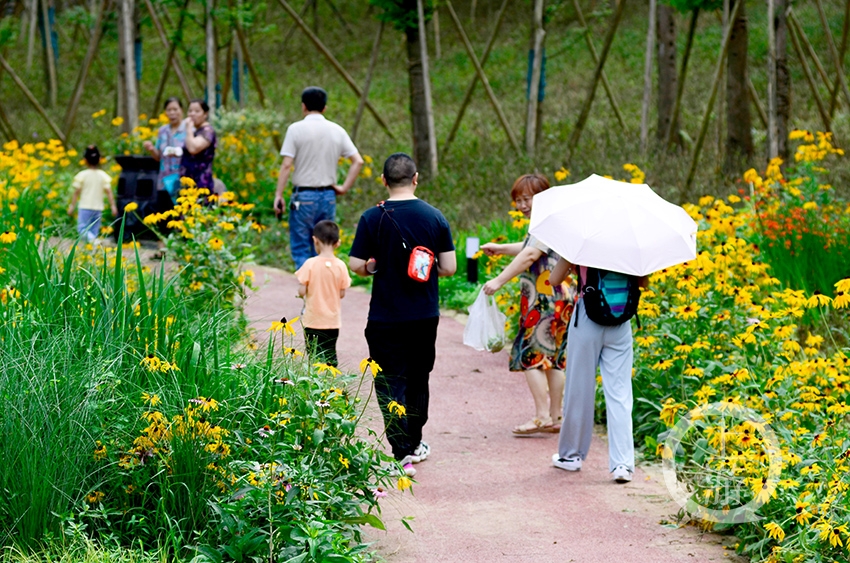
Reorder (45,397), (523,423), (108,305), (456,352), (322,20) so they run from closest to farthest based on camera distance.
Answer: (45,397) → (108,305) → (523,423) → (456,352) → (322,20)

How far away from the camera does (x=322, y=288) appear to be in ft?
19.7

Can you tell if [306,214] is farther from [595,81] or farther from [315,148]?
[595,81]

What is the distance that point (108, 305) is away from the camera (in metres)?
4.75

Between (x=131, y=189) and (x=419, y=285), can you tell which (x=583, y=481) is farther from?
(x=131, y=189)

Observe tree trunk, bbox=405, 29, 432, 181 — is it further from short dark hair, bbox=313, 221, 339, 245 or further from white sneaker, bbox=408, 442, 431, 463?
white sneaker, bbox=408, 442, 431, 463

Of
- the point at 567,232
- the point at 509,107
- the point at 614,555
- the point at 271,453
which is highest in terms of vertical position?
the point at 509,107

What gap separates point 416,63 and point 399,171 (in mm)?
8457

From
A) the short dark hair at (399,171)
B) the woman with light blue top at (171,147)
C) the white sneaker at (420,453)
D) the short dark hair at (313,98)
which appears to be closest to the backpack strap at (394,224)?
the short dark hair at (399,171)

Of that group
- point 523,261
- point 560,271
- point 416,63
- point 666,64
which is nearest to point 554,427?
point 523,261

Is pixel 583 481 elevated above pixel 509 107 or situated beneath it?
situated beneath

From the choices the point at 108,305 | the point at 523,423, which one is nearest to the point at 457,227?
the point at 523,423

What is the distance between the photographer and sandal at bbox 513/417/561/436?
6234 mm

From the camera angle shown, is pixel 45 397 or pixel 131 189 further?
pixel 131 189

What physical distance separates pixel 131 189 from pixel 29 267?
230 inches
